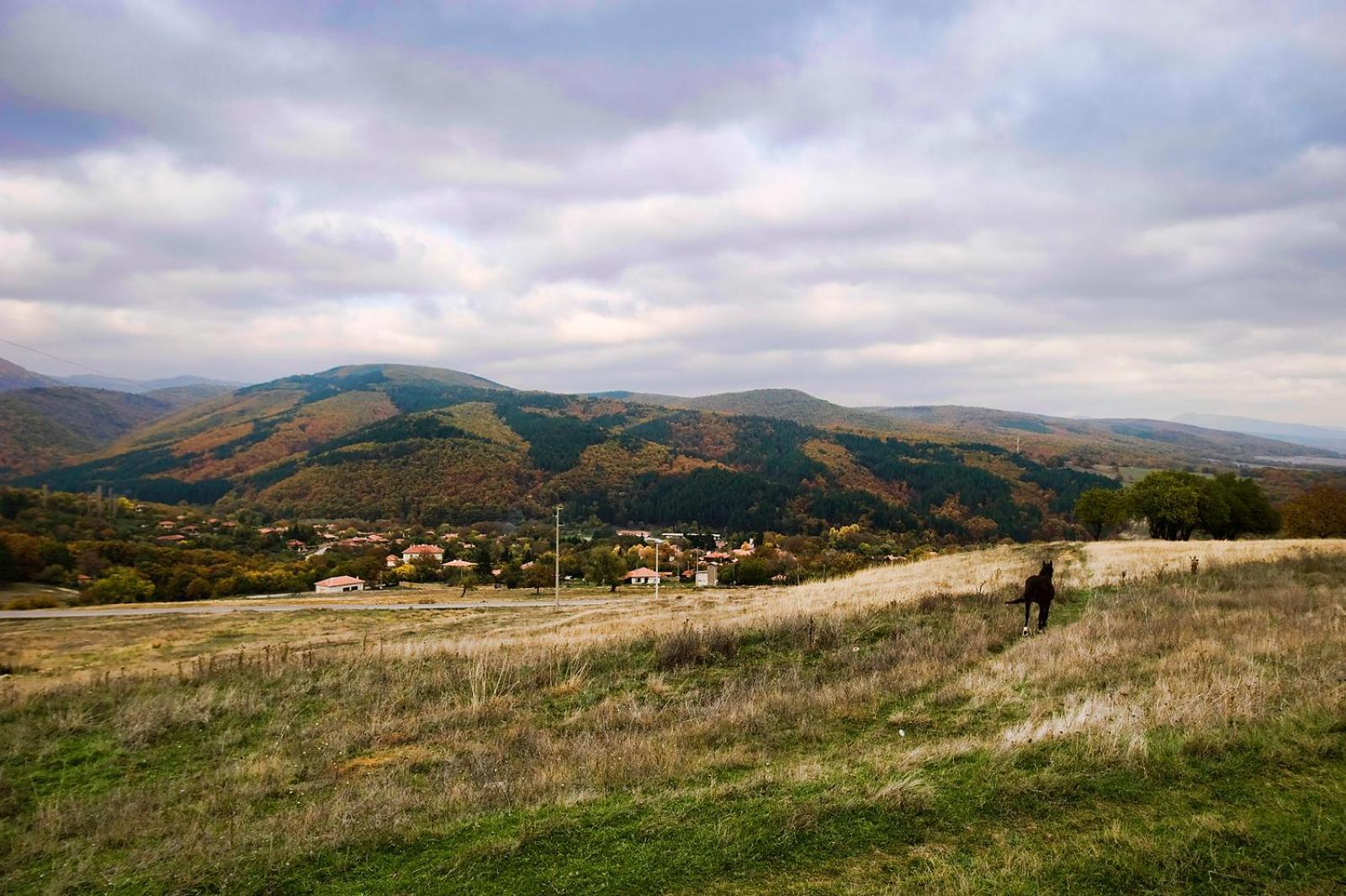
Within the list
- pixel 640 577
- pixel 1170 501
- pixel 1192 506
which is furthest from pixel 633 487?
pixel 1192 506

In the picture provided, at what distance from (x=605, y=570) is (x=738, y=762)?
6829 cm

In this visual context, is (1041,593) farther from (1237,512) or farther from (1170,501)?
(1237,512)

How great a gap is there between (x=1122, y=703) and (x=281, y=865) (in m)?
8.60

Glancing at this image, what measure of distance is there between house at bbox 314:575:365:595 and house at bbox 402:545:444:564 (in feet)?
37.5

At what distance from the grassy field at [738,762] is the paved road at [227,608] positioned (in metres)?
29.0

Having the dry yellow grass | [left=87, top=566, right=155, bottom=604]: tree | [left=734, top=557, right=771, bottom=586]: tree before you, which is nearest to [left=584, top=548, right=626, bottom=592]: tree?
[left=734, top=557, right=771, bottom=586]: tree

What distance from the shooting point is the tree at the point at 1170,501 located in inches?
1774

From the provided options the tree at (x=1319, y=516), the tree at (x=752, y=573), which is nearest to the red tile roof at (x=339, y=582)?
the tree at (x=752, y=573)

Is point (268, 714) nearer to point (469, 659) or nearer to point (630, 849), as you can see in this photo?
point (469, 659)

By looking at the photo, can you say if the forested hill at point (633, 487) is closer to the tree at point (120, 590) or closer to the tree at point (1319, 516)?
the tree at point (1319, 516)

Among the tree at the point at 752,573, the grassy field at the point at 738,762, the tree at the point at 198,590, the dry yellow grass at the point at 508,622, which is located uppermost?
the grassy field at the point at 738,762

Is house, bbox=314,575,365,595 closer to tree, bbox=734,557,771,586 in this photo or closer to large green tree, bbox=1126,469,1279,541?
tree, bbox=734,557,771,586

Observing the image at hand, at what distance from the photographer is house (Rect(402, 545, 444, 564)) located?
82075mm

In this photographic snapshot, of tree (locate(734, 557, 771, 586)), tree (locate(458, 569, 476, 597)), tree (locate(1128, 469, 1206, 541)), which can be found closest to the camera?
tree (locate(1128, 469, 1206, 541))
